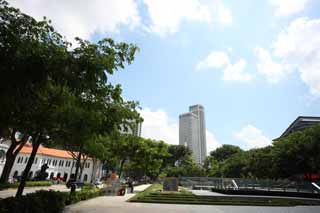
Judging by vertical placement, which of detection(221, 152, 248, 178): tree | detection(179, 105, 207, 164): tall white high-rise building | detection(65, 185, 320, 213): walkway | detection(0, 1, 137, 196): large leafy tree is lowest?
detection(65, 185, 320, 213): walkway

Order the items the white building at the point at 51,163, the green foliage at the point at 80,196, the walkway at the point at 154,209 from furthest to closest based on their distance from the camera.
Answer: the white building at the point at 51,163
the green foliage at the point at 80,196
the walkway at the point at 154,209

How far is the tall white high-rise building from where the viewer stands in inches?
4574

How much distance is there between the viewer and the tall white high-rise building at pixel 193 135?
381ft

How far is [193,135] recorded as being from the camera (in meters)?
117

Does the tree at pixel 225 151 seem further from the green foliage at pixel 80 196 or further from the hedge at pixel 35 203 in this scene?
the hedge at pixel 35 203

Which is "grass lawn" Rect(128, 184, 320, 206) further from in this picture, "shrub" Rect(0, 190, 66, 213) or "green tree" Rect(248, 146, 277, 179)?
"green tree" Rect(248, 146, 277, 179)

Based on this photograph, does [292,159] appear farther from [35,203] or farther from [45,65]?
[45,65]

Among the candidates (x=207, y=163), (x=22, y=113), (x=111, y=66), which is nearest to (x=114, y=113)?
(x=111, y=66)

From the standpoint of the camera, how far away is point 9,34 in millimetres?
5633

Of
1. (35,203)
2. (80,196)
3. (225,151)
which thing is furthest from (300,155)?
(225,151)

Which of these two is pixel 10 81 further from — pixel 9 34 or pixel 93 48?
pixel 93 48

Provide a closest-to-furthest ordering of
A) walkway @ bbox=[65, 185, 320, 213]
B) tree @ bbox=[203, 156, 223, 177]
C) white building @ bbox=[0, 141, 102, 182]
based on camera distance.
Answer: walkway @ bbox=[65, 185, 320, 213] → white building @ bbox=[0, 141, 102, 182] → tree @ bbox=[203, 156, 223, 177]

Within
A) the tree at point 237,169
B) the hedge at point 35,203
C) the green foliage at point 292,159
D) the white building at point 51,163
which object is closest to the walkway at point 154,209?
the hedge at point 35,203

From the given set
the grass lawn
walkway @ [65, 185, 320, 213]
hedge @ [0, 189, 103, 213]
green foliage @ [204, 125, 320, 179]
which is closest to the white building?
the grass lawn
